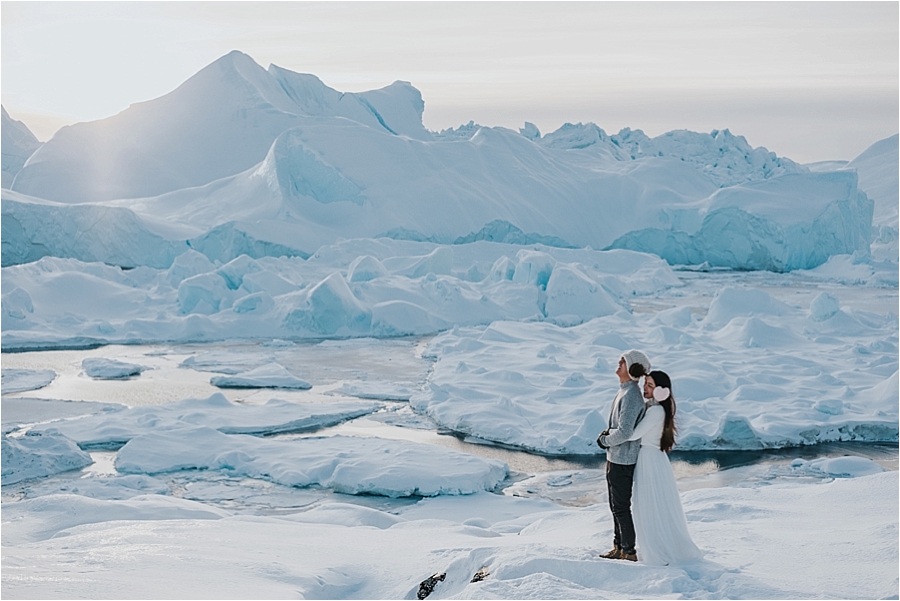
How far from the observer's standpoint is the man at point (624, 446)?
→ 4012mm

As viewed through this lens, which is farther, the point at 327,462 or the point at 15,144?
the point at 15,144

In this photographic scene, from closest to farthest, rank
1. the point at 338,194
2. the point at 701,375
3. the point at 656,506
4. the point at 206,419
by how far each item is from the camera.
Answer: the point at 656,506 → the point at 206,419 → the point at 701,375 → the point at 338,194

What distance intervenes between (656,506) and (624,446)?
30cm

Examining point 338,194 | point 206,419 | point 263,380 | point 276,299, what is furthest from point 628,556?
point 338,194

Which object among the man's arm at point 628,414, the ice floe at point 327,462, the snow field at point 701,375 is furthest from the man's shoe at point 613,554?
the snow field at point 701,375

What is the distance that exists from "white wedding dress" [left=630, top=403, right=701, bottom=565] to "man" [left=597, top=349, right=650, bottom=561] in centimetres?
4

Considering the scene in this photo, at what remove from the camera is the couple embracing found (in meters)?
3.96

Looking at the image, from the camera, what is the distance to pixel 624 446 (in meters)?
Answer: 4.09

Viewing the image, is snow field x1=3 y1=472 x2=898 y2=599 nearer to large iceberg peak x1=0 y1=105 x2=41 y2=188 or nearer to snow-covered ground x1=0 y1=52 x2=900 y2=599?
Answer: snow-covered ground x1=0 y1=52 x2=900 y2=599

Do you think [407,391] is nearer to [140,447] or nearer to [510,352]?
[510,352]

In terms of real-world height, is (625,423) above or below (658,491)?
above

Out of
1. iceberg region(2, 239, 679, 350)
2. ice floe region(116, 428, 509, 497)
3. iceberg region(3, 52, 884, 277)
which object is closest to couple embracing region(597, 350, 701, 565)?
ice floe region(116, 428, 509, 497)

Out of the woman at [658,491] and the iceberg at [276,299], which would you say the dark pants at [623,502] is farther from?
the iceberg at [276,299]

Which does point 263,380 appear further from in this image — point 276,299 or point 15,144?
point 15,144
